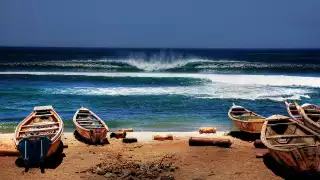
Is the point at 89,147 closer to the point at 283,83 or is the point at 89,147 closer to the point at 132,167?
the point at 132,167

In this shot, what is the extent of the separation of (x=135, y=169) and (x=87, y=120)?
5630 millimetres

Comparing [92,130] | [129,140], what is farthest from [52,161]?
[129,140]

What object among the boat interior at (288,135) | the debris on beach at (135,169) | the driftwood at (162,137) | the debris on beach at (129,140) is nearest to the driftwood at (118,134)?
the debris on beach at (129,140)

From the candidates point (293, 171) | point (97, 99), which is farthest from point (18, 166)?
point (97, 99)

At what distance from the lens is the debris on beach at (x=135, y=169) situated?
10906 millimetres

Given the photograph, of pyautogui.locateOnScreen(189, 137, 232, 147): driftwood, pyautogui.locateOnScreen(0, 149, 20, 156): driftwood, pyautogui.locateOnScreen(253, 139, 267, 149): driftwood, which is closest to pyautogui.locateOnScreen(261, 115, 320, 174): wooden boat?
pyautogui.locateOnScreen(253, 139, 267, 149): driftwood

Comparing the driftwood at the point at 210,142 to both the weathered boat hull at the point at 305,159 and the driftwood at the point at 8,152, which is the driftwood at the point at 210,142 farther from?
the driftwood at the point at 8,152

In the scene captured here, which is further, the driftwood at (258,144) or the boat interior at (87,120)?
the boat interior at (87,120)

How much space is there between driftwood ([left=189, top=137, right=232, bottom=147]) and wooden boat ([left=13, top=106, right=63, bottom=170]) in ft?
16.4

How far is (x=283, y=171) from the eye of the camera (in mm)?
11492

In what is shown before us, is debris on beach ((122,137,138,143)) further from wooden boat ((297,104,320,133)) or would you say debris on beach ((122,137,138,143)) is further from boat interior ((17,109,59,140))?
wooden boat ((297,104,320,133))

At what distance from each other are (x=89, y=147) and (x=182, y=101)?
1234 cm

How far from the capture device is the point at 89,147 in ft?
46.2

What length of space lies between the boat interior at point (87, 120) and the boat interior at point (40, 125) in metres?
1.18
